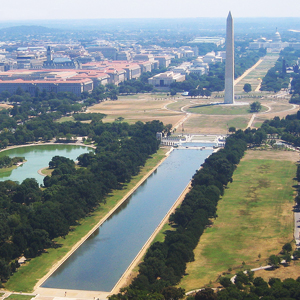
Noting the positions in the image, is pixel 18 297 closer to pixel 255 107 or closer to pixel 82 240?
pixel 82 240

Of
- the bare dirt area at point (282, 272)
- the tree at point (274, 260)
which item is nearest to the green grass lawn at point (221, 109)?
the tree at point (274, 260)

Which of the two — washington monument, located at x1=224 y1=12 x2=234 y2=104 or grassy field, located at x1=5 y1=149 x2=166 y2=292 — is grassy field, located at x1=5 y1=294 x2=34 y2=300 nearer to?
grassy field, located at x1=5 y1=149 x2=166 y2=292

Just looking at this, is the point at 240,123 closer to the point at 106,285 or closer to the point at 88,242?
the point at 88,242

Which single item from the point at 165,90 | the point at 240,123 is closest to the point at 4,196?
the point at 240,123

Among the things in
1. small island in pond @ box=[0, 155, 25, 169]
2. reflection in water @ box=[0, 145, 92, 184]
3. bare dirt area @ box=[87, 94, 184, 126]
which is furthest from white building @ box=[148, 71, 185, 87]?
small island in pond @ box=[0, 155, 25, 169]

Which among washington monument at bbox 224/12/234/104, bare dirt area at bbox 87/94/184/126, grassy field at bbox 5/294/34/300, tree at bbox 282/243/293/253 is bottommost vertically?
bare dirt area at bbox 87/94/184/126

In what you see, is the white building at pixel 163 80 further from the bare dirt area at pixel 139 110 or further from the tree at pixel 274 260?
the tree at pixel 274 260
